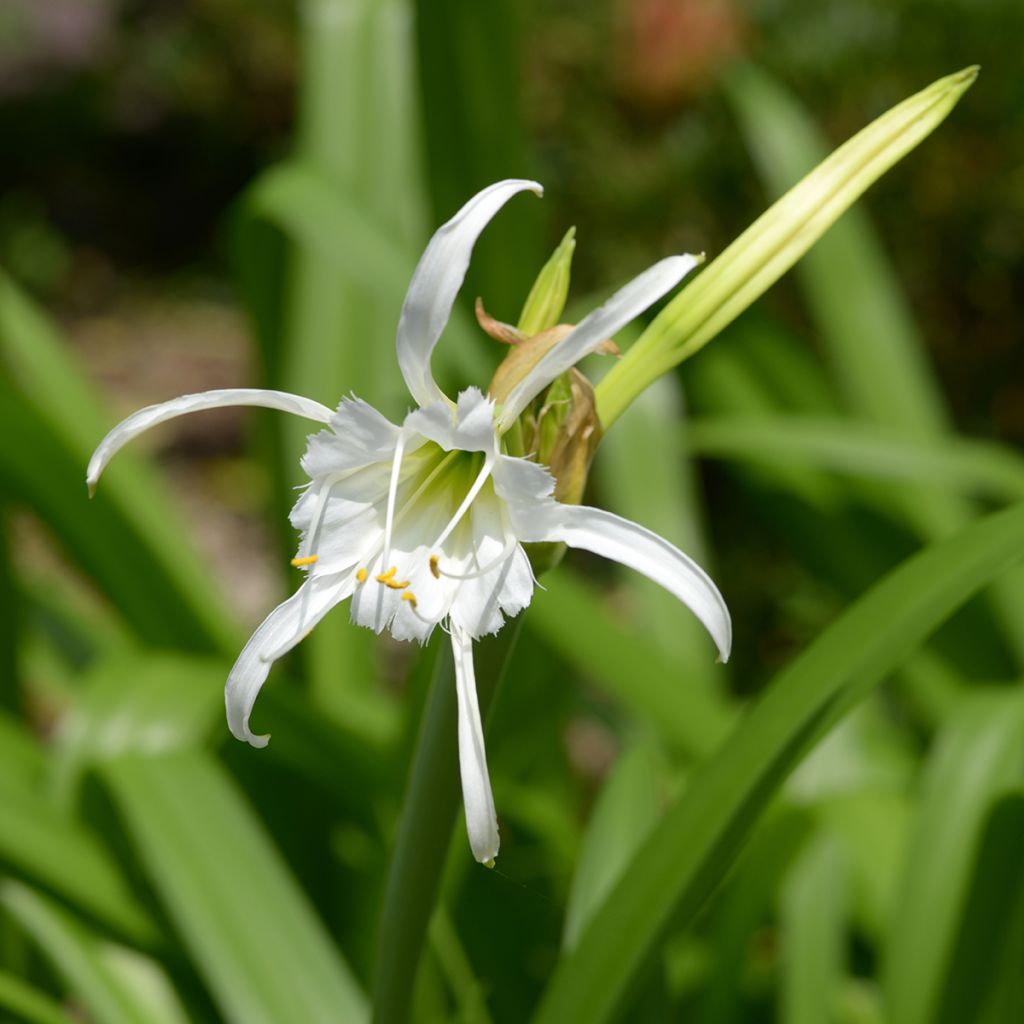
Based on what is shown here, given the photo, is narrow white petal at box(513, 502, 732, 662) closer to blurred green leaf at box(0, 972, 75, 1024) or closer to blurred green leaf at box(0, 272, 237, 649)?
blurred green leaf at box(0, 972, 75, 1024)

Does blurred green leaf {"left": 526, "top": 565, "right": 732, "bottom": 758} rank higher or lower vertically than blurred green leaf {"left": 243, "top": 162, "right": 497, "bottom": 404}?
lower

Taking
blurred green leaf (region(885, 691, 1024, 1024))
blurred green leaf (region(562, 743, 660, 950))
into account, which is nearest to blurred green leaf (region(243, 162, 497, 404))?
blurred green leaf (region(562, 743, 660, 950))

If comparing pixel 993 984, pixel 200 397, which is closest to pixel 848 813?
pixel 993 984

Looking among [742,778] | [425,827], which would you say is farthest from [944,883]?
[425,827]

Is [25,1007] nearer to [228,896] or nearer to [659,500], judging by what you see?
[228,896]

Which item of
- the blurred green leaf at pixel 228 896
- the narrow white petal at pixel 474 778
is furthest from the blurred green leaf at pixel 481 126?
the narrow white petal at pixel 474 778

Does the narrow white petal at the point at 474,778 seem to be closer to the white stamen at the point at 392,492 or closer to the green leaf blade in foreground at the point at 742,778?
the white stamen at the point at 392,492

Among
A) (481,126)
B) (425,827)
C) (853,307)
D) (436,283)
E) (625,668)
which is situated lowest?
(425,827)
